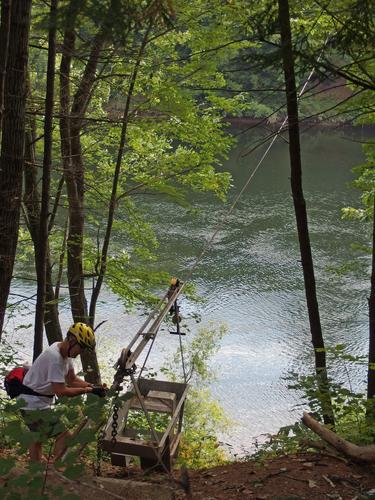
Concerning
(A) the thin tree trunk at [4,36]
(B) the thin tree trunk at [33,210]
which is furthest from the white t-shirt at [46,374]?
(B) the thin tree trunk at [33,210]

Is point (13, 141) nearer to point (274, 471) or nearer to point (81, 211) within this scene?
point (274, 471)

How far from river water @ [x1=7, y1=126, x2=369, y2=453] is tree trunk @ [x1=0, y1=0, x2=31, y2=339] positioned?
690cm

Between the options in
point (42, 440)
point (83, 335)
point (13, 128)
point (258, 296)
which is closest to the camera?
point (42, 440)

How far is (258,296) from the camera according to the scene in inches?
678

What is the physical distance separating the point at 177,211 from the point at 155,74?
43.4ft

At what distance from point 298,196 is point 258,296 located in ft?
39.3

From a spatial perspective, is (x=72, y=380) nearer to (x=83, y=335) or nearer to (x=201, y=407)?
(x=83, y=335)

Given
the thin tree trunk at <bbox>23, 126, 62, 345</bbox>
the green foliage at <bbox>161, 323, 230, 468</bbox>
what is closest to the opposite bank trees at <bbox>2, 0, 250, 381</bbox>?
the thin tree trunk at <bbox>23, 126, 62, 345</bbox>

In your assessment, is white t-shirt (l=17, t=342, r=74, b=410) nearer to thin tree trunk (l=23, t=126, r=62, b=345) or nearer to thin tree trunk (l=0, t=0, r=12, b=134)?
thin tree trunk (l=0, t=0, r=12, b=134)

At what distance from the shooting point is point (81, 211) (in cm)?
864

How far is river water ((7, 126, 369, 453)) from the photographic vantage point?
44.0 ft

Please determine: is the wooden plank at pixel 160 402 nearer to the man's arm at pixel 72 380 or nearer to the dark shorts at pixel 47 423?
the man's arm at pixel 72 380

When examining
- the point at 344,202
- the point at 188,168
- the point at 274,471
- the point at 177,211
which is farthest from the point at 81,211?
the point at 344,202

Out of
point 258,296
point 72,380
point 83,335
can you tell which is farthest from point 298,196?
point 258,296
